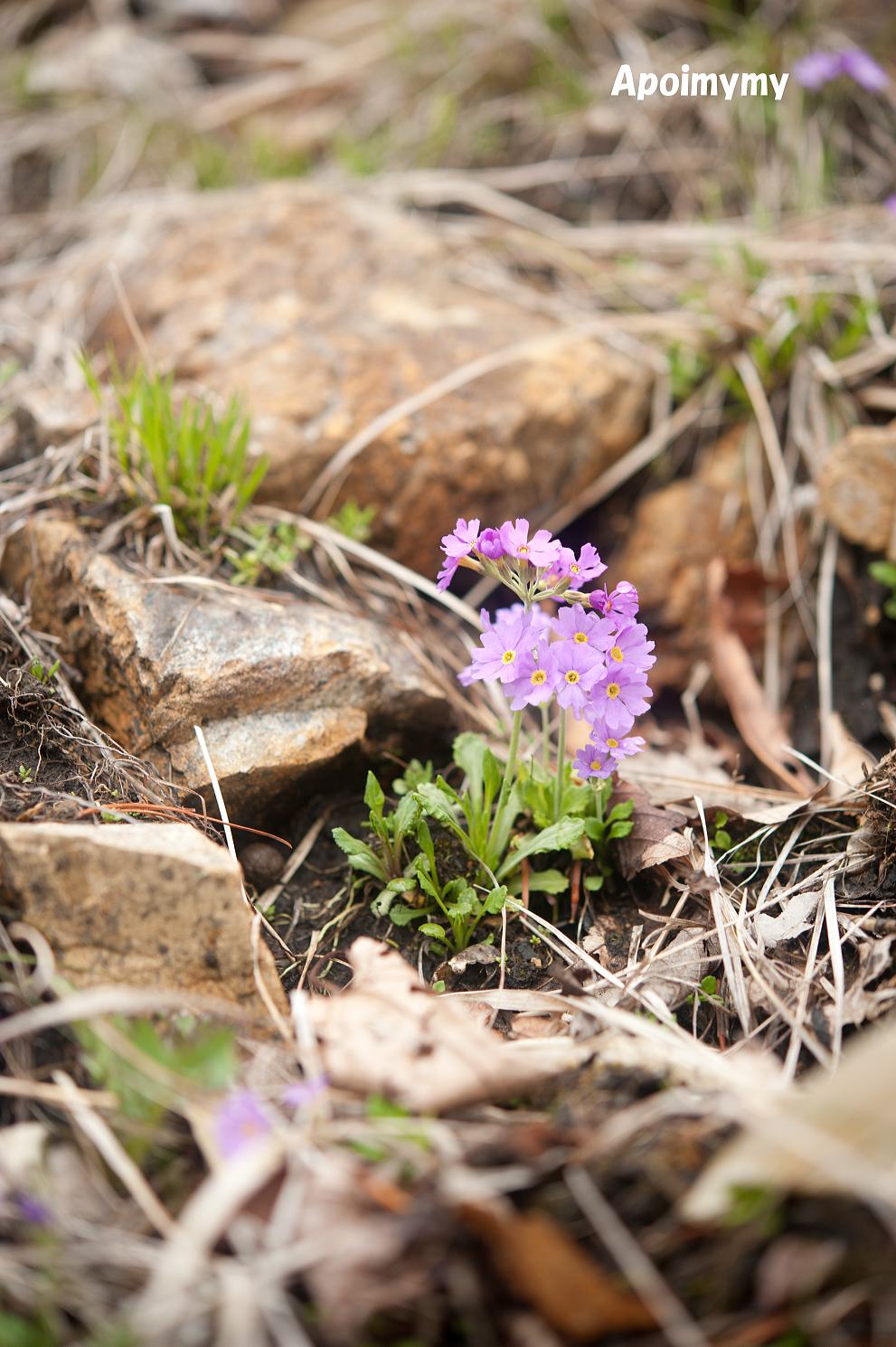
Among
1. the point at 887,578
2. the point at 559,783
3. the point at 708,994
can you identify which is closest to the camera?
the point at 708,994

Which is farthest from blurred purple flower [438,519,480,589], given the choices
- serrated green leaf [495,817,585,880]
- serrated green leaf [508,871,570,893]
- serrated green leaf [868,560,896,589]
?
serrated green leaf [868,560,896,589]

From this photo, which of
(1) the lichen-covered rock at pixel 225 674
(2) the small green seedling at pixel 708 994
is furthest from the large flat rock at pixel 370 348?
(2) the small green seedling at pixel 708 994

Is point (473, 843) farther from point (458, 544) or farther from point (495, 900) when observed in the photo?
point (458, 544)

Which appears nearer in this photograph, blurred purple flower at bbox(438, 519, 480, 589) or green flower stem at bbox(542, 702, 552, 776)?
blurred purple flower at bbox(438, 519, 480, 589)

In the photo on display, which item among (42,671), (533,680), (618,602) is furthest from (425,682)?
(42,671)

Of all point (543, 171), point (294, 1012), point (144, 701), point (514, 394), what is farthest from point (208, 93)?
point (294, 1012)

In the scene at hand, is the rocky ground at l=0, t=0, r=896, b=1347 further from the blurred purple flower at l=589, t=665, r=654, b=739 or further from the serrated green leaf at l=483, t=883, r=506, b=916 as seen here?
the blurred purple flower at l=589, t=665, r=654, b=739
